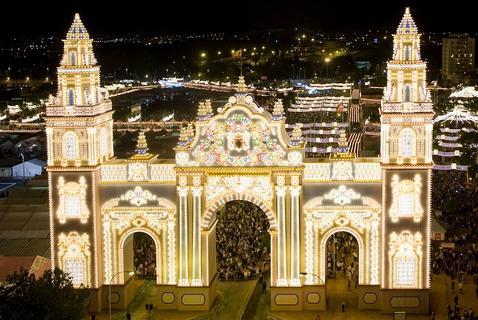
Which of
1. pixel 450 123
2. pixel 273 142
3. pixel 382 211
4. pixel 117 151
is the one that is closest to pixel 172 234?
pixel 273 142

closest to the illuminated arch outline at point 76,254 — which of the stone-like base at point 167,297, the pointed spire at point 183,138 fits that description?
the stone-like base at point 167,297

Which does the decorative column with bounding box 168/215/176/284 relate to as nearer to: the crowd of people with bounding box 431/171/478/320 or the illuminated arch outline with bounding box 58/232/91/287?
the illuminated arch outline with bounding box 58/232/91/287

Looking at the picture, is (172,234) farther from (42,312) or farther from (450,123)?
(450,123)

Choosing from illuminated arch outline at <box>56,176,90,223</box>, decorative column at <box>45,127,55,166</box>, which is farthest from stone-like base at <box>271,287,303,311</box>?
decorative column at <box>45,127,55,166</box>

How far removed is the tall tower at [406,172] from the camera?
36.9 meters

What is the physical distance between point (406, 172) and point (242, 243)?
14132 mm

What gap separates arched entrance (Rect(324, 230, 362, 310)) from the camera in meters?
39.2

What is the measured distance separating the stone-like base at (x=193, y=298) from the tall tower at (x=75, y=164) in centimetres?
350

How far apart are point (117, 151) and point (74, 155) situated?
42.2m

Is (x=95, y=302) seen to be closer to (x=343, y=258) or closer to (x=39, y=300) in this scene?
(x=39, y=300)

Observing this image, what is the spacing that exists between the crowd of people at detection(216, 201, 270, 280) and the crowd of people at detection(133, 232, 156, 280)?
3329 mm

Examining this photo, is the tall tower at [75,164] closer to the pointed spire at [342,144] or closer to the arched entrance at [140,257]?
the arched entrance at [140,257]

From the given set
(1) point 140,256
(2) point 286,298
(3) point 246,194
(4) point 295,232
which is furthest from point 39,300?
(1) point 140,256

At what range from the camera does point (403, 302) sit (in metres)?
37.3
